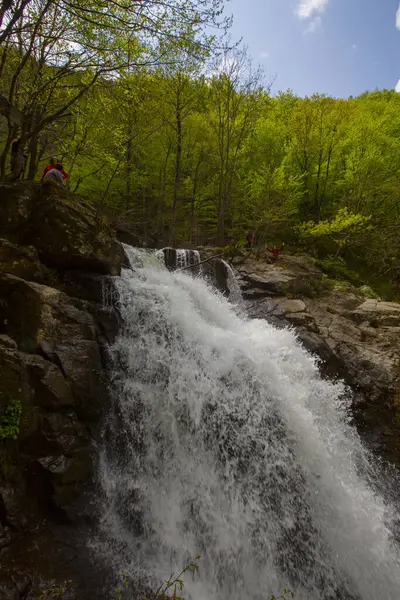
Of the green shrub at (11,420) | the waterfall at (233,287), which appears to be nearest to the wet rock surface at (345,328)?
the waterfall at (233,287)

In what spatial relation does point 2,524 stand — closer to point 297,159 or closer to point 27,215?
point 27,215

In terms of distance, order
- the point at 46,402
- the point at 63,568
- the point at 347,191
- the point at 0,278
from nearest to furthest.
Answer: the point at 63,568 < the point at 46,402 < the point at 0,278 < the point at 347,191

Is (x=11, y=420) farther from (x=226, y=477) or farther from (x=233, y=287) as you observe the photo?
(x=233, y=287)

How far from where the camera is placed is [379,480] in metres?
7.03

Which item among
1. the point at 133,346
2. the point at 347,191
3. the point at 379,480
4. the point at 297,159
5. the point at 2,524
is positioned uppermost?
the point at 297,159

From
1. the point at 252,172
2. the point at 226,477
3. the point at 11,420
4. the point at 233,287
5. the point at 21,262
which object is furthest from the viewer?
the point at 252,172

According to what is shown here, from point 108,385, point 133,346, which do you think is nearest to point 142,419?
point 108,385

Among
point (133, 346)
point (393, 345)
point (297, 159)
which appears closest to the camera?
point (133, 346)

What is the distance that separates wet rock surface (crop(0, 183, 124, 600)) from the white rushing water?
0.44 meters

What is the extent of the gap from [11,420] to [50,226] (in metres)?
4.06

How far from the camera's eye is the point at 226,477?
535 centimetres

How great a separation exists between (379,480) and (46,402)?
706 cm

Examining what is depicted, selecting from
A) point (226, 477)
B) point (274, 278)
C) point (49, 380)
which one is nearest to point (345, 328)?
point (274, 278)

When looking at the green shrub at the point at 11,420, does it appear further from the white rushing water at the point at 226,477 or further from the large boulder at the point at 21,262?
the large boulder at the point at 21,262
